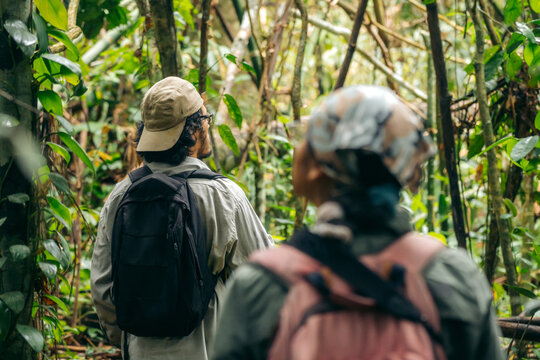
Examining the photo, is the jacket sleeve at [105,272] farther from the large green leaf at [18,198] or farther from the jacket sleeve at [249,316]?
the jacket sleeve at [249,316]

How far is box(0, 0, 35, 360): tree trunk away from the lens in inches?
77.4

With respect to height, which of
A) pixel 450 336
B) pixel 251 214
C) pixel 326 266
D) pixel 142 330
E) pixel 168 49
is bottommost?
pixel 142 330

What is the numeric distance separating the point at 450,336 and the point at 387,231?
0.65 feet

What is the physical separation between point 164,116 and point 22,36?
537 millimetres

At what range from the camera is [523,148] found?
7.34 ft

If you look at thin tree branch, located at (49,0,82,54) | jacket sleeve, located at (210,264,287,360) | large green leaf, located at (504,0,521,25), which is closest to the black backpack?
thin tree branch, located at (49,0,82,54)

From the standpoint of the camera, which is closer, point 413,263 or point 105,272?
point 413,263

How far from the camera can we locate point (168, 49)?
2.80m

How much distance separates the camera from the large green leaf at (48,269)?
1992 mm

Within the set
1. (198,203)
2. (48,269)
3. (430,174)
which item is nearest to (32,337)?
(48,269)

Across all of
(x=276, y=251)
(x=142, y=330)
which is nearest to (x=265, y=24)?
(x=142, y=330)

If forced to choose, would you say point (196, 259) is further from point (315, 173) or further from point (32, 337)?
point (315, 173)

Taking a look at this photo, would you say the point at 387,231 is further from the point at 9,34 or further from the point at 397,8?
the point at 397,8

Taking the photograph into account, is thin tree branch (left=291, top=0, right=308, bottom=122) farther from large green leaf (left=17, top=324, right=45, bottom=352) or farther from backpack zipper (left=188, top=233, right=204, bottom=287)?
large green leaf (left=17, top=324, right=45, bottom=352)
